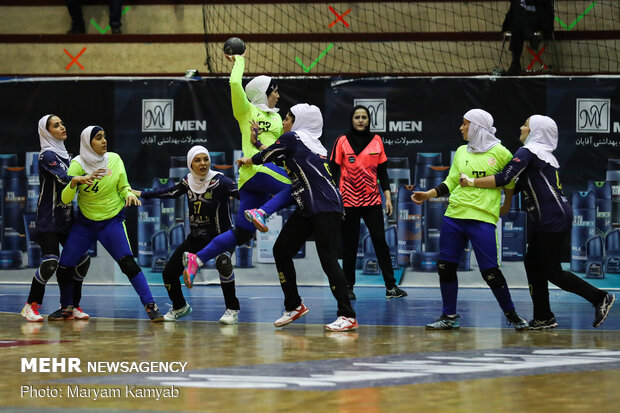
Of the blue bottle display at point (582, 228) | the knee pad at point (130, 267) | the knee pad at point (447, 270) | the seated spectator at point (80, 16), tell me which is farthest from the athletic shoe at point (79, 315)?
the seated spectator at point (80, 16)

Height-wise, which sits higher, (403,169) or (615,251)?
(403,169)

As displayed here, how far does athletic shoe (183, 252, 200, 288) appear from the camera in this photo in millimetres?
7621

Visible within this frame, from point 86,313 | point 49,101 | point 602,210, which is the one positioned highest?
point 49,101

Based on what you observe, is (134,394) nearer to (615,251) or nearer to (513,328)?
(513,328)

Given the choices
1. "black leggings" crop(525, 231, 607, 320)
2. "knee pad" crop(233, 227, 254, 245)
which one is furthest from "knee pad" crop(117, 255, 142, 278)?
"black leggings" crop(525, 231, 607, 320)

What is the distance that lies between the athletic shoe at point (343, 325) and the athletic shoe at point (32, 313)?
2.63 metres

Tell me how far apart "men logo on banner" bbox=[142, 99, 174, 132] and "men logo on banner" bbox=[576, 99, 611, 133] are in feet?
16.4

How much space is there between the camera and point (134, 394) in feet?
15.9

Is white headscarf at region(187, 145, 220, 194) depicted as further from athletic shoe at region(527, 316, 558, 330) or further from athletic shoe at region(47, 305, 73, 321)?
athletic shoe at region(527, 316, 558, 330)

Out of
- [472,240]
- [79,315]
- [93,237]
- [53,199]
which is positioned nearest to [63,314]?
[79,315]

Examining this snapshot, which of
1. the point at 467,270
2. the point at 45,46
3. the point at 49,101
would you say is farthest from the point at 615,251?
the point at 45,46

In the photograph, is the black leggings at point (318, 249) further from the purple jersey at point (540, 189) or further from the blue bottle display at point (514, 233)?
the blue bottle display at point (514, 233)

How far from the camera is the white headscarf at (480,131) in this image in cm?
762

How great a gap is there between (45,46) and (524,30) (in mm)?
7340
